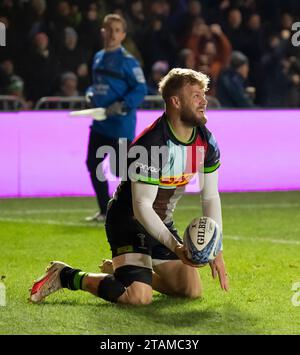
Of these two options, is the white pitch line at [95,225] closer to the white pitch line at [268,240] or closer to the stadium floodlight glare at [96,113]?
the white pitch line at [268,240]

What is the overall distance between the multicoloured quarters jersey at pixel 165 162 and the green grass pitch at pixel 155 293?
727mm

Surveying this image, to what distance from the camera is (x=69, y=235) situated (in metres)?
11.3

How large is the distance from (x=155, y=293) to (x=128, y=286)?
0.64 m

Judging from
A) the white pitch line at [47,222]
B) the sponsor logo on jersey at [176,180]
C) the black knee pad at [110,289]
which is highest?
the sponsor logo on jersey at [176,180]

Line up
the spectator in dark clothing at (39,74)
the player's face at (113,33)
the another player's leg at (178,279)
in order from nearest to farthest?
the another player's leg at (178,279)
the player's face at (113,33)
the spectator in dark clothing at (39,74)

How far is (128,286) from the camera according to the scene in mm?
7617

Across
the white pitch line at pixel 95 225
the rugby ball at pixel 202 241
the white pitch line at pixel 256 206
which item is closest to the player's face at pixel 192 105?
the rugby ball at pixel 202 241

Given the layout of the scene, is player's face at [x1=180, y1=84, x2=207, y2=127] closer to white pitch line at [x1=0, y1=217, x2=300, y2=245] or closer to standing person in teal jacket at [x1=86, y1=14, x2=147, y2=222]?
white pitch line at [x1=0, y1=217, x2=300, y2=245]

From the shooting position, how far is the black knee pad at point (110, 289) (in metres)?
7.58

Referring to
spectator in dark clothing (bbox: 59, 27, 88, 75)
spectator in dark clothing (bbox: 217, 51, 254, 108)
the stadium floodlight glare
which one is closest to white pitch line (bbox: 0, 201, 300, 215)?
the stadium floodlight glare

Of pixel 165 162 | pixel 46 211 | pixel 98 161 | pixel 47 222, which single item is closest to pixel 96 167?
pixel 98 161
